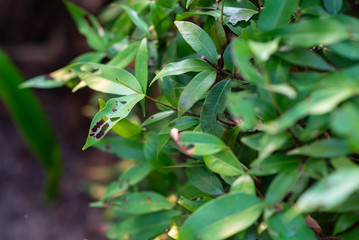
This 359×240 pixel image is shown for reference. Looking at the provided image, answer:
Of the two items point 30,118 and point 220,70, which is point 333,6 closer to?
point 220,70

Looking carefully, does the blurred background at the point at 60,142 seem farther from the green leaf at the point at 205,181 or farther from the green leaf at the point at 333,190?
the green leaf at the point at 333,190

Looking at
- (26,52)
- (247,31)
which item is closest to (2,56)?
(26,52)

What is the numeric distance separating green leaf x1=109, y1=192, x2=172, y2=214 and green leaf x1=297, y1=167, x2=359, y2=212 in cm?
36

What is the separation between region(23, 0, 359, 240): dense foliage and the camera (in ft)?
1.06

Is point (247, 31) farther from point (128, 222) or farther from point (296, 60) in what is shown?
point (128, 222)

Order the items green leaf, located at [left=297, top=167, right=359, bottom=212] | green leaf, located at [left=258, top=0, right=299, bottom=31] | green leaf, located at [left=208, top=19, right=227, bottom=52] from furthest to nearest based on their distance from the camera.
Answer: green leaf, located at [left=208, top=19, right=227, bottom=52], green leaf, located at [left=258, top=0, right=299, bottom=31], green leaf, located at [left=297, top=167, right=359, bottom=212]

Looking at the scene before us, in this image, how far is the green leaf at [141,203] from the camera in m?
0.62

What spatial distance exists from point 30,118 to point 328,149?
3.99ft

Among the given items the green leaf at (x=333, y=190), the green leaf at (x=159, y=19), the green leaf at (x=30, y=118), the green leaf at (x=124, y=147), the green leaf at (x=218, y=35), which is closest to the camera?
the green leaf at (x=333, y=190)

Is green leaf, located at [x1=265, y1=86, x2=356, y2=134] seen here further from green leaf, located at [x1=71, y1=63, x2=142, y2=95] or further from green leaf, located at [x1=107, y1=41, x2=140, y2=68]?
green leaf, located at [x1=107, y1=41, x2=140, y2=68]

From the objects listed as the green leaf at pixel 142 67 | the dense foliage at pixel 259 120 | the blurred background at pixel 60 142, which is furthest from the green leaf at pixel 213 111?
the blurred background at pixel 60 142

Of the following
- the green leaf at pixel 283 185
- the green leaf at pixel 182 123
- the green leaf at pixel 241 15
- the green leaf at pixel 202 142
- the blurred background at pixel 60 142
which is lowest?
the blurred background at pixel 60 142

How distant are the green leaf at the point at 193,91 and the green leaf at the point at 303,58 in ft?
0.38

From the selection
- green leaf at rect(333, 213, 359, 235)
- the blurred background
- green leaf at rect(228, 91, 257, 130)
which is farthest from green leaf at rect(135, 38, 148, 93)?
the blurred background
